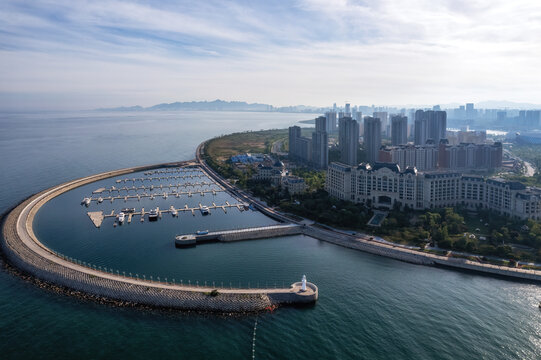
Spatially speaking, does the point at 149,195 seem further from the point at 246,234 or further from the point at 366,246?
the point at 366,246

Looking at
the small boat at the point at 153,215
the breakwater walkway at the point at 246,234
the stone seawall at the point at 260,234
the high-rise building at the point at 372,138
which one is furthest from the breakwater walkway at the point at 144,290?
the high-rise building at the point at 372,138

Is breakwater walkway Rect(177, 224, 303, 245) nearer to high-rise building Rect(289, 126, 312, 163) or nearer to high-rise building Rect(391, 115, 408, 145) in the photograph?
high-rise building Rect(289, 126, 312, 163)

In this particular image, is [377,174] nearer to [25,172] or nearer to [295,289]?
[295,289]

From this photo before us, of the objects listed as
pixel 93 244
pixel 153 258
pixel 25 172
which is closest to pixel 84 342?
pixel 153 258

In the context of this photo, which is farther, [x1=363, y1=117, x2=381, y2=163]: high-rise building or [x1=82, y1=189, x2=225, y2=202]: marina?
[x1=363, y1=117, x2=381, y2=163]: high-rise building

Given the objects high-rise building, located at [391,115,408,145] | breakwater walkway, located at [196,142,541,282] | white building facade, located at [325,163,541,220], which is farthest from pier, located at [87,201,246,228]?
high-rise building, located at [391,115,408,145]

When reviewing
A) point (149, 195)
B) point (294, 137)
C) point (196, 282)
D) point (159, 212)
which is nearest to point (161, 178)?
point (149, 195)

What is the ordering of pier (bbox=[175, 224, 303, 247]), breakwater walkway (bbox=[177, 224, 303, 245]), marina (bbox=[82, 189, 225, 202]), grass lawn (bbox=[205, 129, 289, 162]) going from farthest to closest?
grass lawn (bbox=[205, 129, 289, 162]) → marina (bbox=[82, 189, 225, 202]) → breakwater walkway (bbox=[177, 224, 303, 245]) → pier (bbox=[175, 224, 303, 247])
